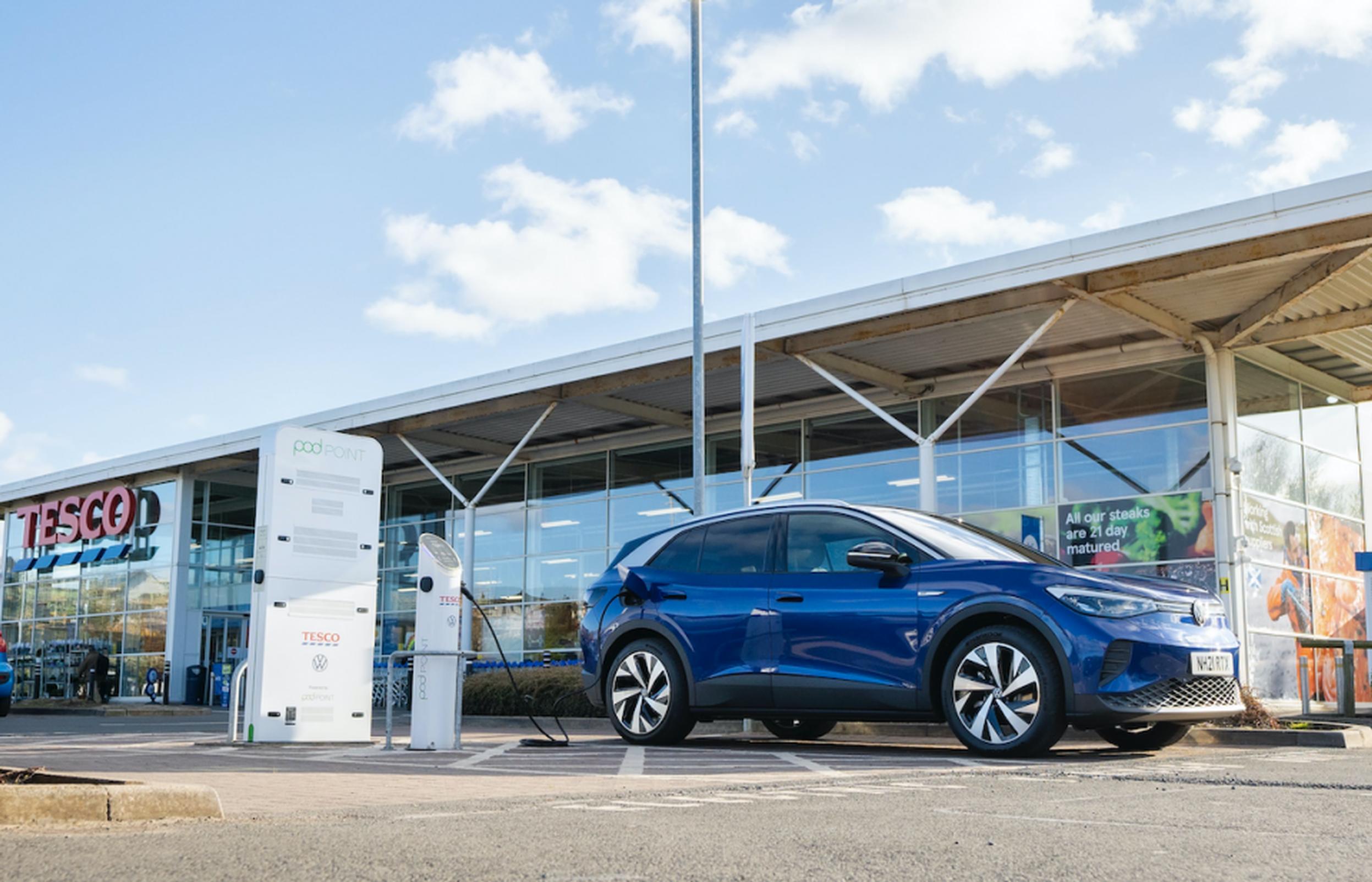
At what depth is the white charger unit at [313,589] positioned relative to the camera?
1223 cm

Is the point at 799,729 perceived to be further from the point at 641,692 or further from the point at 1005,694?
the point at 1005,694

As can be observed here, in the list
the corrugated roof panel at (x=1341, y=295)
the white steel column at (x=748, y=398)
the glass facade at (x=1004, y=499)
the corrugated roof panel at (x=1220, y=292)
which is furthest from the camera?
the glass facade at (x=1004, y=499)

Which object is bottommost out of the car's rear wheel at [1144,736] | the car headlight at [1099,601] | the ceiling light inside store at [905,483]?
the car's rear wheel at [1144,736]

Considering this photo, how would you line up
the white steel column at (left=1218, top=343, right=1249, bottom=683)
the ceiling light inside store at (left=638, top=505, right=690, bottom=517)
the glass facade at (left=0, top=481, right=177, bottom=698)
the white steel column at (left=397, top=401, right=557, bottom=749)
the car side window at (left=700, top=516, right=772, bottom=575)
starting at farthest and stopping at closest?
the glass facade at (left=0, top=481, right=177, bottom=698)
the ceiling light inside store at (left=638, top=505, right=690, bottom=517)
the white steel column at (left=397, top=401, right=557, bottom=749)
the white steel column at (left=1218, top=343, right=1249, bottom=683)
the car side window at (left=700, top=516, right=772, bottom=575)

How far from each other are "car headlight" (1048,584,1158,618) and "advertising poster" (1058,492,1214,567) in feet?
38.0

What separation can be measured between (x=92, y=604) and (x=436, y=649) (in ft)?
93.5

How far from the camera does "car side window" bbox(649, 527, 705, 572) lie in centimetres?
1076

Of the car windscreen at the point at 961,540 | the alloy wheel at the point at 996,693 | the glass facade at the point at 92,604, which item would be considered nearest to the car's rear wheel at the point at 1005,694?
the alloy wheel at the point at 996,693

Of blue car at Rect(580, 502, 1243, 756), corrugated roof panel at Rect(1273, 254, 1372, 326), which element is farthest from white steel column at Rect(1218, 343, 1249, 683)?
blue car at Rect(580, 502, 1243, 756)

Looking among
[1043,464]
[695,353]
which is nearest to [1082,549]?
[1043,464]

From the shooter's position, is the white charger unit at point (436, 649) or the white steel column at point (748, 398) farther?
the white steel column at point (748, 398)

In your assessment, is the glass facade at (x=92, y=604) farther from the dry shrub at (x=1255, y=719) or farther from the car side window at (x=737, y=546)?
the dry shrub at (x=1255, y=719)

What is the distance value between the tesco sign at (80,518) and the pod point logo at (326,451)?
2368 centimetres

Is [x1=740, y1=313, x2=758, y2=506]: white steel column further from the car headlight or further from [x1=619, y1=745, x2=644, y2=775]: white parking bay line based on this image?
the car headlight
